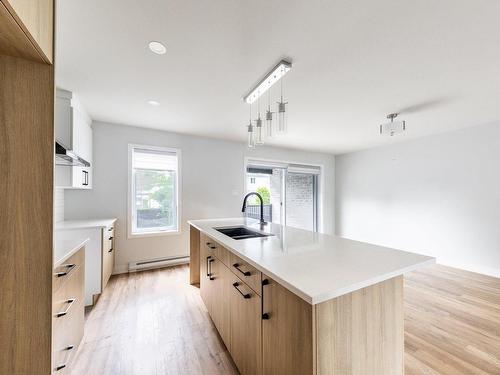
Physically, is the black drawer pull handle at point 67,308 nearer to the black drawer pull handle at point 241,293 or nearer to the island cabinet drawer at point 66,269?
the island cabinet drawer at point 66,269

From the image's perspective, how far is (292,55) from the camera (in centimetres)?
166

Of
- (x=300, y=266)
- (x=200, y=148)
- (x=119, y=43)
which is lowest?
(x=300, y=266)

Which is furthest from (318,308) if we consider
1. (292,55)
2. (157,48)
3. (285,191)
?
(285,191)

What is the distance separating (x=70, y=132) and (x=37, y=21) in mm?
1919

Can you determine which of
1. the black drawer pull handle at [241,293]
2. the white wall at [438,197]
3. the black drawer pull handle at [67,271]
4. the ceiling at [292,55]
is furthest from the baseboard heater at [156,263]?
the white wall at [438,197]

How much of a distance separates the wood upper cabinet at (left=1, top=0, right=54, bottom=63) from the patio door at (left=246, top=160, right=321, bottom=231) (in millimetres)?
3819

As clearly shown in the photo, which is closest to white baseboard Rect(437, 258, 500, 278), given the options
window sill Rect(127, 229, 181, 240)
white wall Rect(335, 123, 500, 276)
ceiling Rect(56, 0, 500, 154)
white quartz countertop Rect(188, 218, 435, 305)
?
white wall Rect(335, 123, 500, 276)

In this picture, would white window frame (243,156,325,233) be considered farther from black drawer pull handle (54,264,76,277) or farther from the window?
black drawer pull handle (54,264,76,277)

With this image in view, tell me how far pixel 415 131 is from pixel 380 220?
80.6 inches

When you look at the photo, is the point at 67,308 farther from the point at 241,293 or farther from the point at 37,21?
the point at 37,21

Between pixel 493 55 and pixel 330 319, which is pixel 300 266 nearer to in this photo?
pixel 330 319

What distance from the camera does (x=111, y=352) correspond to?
1640 mm

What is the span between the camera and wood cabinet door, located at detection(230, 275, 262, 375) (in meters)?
1.12

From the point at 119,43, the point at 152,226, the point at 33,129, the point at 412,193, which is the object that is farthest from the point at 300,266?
the point at 412,193
